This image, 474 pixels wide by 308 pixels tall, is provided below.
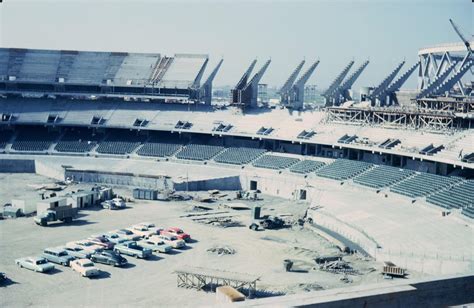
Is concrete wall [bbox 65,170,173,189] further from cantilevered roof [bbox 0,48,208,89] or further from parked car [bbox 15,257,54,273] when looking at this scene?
parked car [bbox 15,257,54,273]

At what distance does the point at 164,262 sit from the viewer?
40125 millimetres

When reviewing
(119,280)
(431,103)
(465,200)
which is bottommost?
(119,280)

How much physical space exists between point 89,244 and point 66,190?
77.4 feet

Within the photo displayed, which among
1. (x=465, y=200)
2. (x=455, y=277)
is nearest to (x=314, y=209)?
(x=465, y=200)

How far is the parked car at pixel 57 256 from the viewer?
38.7 meters

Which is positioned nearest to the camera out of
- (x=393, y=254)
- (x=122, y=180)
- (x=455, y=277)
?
(x=455, y=277)

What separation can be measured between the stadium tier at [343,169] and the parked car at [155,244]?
25.6 m

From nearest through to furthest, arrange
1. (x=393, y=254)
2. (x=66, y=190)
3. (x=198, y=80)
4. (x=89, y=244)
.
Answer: (x=393, y=254) → (x=89, y=244) → (x=66, y=190) → (x=198, y=80)

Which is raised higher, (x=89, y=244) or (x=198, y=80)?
(x=198, y=80)

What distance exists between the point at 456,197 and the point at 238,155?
106 feet

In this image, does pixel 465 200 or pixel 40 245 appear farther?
pixel 465 200

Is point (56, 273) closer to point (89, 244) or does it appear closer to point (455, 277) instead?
point (89, 244)

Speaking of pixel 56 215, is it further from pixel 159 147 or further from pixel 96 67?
pixel 96 67

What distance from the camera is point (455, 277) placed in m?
22.6
